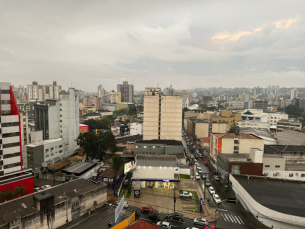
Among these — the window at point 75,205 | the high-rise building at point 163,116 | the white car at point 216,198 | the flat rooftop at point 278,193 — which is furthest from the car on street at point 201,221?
the high-rise building at point 163,116

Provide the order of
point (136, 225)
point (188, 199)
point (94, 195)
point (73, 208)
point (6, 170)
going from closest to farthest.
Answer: point (136, 225) → point (73, 208) → point (94, 195) → point (6, 170) → point (188, 199)

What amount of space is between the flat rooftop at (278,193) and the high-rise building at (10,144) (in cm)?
3611

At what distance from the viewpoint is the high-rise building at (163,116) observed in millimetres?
67812

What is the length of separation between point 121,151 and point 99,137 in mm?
8790

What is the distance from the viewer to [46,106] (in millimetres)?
62906

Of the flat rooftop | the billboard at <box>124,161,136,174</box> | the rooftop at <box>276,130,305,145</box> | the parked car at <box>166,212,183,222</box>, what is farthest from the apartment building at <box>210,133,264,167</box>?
the rooftop at <box>276,130,305,145</box>

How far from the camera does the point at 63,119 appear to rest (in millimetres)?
65125

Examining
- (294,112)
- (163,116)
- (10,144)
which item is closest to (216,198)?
(163,116)

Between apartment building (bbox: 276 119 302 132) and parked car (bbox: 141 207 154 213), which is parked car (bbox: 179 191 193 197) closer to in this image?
parked car (bbox: 141 207 154 213)

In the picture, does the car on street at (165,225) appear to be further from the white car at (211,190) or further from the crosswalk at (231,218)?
the white car at (211,190)

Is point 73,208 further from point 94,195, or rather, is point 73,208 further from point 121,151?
point 121,151

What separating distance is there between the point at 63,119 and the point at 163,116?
31.4 m

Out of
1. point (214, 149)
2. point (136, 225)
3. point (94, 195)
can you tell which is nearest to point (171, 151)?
point (214, 149)

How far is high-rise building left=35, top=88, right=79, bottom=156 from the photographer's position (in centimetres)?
6406
